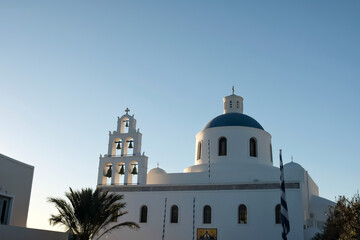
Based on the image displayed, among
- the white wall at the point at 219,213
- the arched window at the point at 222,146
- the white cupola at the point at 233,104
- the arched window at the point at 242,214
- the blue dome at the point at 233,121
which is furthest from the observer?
the white cupola at the point at 233,104

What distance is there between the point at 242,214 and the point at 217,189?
1870 mm

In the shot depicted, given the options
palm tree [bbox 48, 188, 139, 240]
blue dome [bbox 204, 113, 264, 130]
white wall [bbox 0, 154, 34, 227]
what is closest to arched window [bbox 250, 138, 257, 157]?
blue dome [bbox 204, 113, 264, 130]

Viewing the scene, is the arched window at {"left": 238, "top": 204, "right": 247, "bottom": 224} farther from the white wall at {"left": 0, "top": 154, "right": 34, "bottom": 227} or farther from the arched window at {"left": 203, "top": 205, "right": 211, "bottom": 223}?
the white wall at {"left": 0, "top": 154, "right": 34, "bottom": 227}

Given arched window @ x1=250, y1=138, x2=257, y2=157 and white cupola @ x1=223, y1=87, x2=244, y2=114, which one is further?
white cupola @ x1=223, y1=87, x2=244, y2=114

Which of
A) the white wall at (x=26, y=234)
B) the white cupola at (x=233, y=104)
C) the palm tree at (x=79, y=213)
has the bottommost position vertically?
the white wall at (x=26, y=234)

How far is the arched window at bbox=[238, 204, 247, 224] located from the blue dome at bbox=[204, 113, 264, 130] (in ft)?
19.7

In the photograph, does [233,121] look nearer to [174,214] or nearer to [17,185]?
[174,214]

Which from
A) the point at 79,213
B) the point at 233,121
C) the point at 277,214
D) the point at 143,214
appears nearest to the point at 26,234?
the point at 79,213

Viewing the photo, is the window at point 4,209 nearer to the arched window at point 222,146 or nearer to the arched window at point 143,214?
the arched window at point 143,214

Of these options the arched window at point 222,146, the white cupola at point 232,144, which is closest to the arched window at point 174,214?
the white cupola at point 232,144

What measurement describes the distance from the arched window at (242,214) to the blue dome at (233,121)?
5995mm

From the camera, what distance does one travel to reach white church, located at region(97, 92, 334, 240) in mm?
21031

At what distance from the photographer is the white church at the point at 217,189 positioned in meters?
21.0

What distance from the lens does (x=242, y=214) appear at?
70.3 ft
